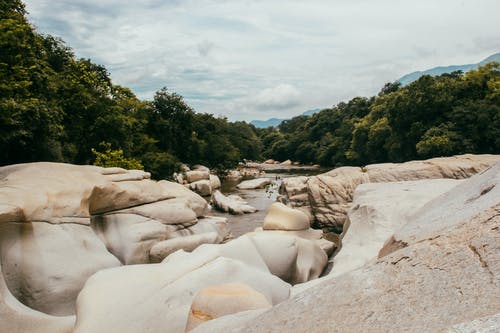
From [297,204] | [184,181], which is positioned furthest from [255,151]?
[297,204]

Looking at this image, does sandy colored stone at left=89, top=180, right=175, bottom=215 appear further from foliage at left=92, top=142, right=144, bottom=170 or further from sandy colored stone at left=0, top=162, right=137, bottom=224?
foliage at left=92, top=142, right=144, bottom=170

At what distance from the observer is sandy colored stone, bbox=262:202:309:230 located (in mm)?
15175

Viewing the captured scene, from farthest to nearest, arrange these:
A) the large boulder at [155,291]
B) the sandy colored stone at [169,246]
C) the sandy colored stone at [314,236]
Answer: the sandy colored stone at [314,236] → the sandy colored stone at [169,246] → the large boulder at [155,291]

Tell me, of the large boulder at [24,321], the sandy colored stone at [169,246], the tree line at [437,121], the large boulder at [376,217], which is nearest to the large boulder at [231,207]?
the sandy colored stone at [169,246]

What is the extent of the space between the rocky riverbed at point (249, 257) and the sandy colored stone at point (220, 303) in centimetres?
1

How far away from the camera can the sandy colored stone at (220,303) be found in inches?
166

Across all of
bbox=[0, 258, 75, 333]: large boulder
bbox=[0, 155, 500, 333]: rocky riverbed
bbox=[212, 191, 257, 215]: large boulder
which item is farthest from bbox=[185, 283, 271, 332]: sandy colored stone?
bbox=[212, 191, 257, 215]: large boulder

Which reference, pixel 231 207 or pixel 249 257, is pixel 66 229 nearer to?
pixel 249 257

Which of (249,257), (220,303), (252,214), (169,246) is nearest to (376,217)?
(249,257)

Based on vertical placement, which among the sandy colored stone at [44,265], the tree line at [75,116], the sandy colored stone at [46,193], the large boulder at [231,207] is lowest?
the large boulder at [231,207]

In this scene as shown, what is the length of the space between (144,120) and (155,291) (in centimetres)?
2863

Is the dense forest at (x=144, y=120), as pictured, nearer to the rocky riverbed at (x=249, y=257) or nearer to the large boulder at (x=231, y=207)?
the rocky riverbed at (x=249, y=257)

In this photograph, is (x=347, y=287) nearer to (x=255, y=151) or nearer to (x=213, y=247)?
(x=213, y=247)

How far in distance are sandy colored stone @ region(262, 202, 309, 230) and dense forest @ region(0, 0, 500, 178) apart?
9.62 meters
